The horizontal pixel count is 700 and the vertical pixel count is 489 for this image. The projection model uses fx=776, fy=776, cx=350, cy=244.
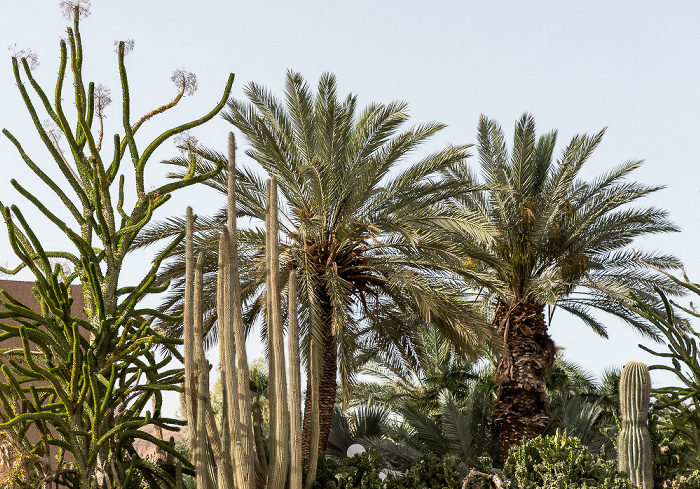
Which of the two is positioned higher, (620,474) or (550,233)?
(550,233)

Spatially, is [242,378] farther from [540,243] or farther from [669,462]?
[540,243]

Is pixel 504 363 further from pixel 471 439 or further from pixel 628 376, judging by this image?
pixel 628 376

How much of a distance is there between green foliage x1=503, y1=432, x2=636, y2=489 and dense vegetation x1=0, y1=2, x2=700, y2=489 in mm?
24

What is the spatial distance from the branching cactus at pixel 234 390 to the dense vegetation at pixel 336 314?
0.06ft

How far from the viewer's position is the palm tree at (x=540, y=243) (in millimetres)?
14445

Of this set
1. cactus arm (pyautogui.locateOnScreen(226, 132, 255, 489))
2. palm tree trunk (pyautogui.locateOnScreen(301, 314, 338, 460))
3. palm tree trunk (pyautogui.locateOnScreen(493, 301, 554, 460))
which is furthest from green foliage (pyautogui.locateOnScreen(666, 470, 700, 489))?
palm tree trunk (pyautogui.locateOnScreen(493, 301, 554, 460))

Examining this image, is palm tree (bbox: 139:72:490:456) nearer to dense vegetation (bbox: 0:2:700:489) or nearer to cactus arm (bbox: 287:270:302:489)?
dense vegetation (bbox: 0:2:700:489)

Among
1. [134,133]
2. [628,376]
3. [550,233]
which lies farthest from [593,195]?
[134,133]

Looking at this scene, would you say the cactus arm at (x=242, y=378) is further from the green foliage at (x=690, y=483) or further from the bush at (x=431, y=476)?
the green foliage at (x=690, y=483)

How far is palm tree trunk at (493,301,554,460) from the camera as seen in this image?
46.6 feet

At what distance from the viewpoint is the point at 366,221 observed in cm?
1231

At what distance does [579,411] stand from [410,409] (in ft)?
11.1

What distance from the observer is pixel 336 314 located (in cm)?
1127

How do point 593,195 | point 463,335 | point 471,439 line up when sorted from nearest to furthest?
1. point 463,335
2. point 471,439
3. point 593,195
